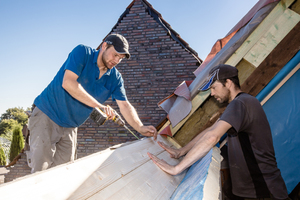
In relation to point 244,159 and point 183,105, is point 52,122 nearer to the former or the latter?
point 183,105

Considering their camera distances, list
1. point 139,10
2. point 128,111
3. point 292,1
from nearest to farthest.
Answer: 1. point 292,1
2. point 128,111
3. point 139,10

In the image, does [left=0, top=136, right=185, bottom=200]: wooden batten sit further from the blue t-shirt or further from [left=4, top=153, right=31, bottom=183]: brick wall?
[left=4, top=153, right=31, bottom=183]: brick wall

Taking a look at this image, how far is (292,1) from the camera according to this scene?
181 cm

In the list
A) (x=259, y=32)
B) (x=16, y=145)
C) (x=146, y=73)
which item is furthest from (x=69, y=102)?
(x=16, y=145)

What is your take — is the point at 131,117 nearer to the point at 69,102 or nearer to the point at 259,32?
the point at 69,102

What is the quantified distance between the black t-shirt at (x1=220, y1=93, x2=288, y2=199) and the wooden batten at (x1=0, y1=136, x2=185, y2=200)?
2.34 feet

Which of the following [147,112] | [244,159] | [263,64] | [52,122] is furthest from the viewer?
[147,112]

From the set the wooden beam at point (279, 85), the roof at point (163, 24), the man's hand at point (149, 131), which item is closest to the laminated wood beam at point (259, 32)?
the wooden beam at point (279, 85)

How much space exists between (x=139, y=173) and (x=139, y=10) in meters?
6.65

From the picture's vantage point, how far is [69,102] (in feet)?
7.16

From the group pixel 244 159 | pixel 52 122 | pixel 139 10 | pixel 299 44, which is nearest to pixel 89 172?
pixel 244 159

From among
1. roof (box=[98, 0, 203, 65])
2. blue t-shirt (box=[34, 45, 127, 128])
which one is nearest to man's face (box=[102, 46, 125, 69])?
blue t-shirt (box=[34, 45, 127, 128])

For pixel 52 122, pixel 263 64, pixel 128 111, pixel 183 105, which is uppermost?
pixel 263 64

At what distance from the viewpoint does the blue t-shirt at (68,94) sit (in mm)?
2078
